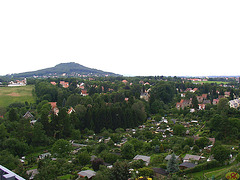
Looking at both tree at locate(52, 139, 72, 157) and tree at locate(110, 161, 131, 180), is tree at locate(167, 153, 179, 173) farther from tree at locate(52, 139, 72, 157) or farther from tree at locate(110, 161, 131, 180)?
tree at locate(52, 139, 72, 157)

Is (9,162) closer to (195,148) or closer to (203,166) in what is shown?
(203,166)

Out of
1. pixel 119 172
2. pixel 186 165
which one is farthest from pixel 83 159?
pixel 186 165

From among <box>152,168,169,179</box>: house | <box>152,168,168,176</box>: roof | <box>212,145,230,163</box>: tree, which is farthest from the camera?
<box>212,145,230,163</box>: tree

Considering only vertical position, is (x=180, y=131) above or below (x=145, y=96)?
below

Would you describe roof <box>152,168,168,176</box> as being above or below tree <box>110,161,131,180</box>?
below

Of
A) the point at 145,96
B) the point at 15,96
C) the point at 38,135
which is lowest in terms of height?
the point at 38,135

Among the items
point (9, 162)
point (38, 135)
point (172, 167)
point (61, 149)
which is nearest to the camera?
point (172, 167)

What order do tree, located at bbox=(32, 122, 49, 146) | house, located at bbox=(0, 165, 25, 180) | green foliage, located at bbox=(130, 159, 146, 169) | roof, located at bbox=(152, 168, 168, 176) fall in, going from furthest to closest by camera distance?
tree, located at bbox=(32, 122, 49, 146) < green foliage, located at bbox=(130, 159, 146, 169) < roof, located at bbox=(152, 168, 168, 176) < house, located at bbox=(0, 165, 25, 180)

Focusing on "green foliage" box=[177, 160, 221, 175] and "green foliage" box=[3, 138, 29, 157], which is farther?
"green foliage" box=[3, 138, 29, 157]

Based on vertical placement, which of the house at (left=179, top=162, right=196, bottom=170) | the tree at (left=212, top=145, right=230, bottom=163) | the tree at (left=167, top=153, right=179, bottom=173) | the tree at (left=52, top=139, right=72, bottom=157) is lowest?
the tree at (left=52, top=139, right=72, bottom=157)

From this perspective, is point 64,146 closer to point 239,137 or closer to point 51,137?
point 51,137

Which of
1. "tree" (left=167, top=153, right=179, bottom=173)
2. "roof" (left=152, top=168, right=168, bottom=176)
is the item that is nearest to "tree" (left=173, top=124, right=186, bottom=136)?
"roof" (left=152, top=168, right=168, bottom=176)
